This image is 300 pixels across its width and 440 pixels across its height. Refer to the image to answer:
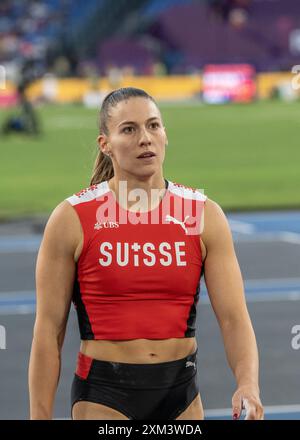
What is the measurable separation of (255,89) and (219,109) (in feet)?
23.3

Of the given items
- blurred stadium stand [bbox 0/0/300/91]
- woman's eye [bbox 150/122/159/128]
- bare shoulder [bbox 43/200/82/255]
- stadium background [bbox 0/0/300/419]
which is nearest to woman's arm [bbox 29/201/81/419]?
bare shoulder [bbox 43/200/82/255]

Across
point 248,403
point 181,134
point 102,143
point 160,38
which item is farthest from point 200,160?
point 160,38

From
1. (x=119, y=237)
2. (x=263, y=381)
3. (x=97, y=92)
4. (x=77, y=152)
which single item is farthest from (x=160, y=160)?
(x=97, y=92)

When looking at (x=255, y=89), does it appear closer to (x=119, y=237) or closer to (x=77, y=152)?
(x=77, y=152)

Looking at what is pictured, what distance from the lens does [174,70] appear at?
67.8 metres

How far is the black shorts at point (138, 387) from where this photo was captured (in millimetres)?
3848

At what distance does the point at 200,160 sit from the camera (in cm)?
2869

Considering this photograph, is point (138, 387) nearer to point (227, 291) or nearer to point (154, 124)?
point (227, 291)

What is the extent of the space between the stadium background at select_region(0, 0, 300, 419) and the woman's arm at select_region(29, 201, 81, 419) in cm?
56

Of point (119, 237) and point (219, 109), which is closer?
point (119, 237)

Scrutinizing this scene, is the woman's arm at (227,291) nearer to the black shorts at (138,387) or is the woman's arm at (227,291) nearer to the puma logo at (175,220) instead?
the puma logo at (175,220)

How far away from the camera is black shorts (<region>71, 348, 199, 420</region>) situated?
3848mm

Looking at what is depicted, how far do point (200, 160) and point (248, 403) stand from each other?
82.8 ft

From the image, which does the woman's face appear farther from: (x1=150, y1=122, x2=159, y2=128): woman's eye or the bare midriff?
the bare midriff
